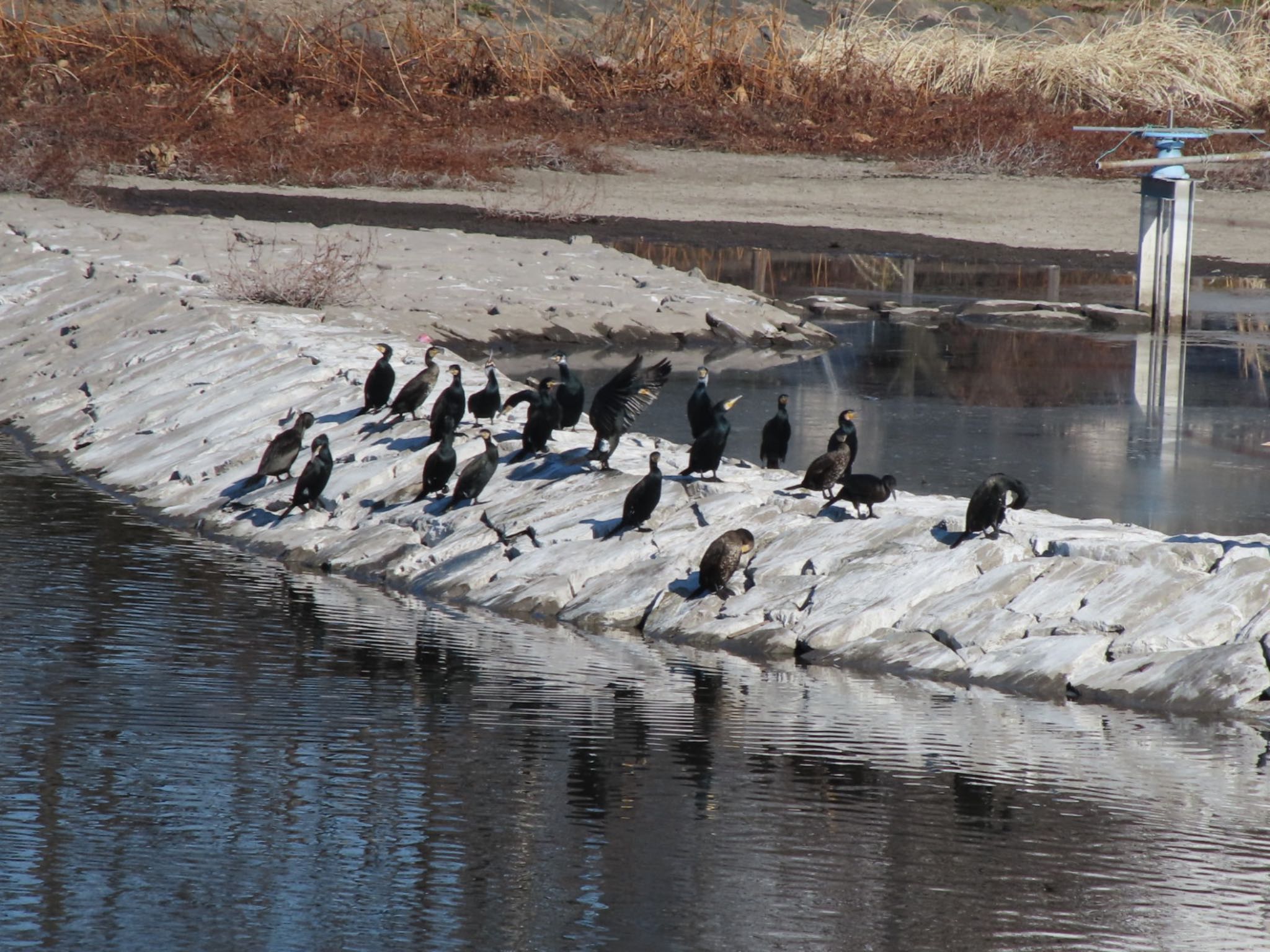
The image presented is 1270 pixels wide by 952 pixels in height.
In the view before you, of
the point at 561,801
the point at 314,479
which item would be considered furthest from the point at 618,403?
the point at 561,801

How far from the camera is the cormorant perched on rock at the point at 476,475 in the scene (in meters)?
12.0

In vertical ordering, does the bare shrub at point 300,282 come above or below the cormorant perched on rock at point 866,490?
above

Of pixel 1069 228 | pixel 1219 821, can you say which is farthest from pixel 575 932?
pixel 1069 228

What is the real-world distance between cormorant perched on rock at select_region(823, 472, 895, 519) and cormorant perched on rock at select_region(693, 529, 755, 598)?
0.85 m

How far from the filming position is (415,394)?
13695 millimetres

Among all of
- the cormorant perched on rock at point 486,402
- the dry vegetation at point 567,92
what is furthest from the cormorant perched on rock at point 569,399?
the dry vegetation at point 567,92

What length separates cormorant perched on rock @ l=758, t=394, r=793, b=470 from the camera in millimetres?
12383

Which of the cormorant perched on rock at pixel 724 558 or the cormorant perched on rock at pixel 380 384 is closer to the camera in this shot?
the cormorant perched on rock at pixel 724 558

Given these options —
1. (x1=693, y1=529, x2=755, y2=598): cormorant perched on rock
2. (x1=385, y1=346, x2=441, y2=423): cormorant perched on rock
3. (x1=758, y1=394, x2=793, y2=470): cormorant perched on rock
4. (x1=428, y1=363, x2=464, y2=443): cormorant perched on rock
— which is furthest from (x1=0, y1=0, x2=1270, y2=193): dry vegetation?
(x1=693, y1=529, x2=755, y2=598): cormorant perched on rock

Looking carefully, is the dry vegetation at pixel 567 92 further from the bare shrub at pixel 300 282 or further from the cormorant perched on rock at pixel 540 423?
the cormorant perched on rock at pixel 540 423

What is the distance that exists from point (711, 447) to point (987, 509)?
2028mm

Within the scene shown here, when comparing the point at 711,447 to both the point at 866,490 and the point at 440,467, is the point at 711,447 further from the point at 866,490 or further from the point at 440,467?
the point at 440,467

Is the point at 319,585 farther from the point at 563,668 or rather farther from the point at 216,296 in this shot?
the point at 216,296

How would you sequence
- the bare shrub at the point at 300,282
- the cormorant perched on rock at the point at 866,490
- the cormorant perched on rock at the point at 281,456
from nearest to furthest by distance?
1. the cormorant perched on rock at the point at 866,490
2. the cormorant perched on rock at the point at 281,456
3. the bare shrub at the point at 300,282
